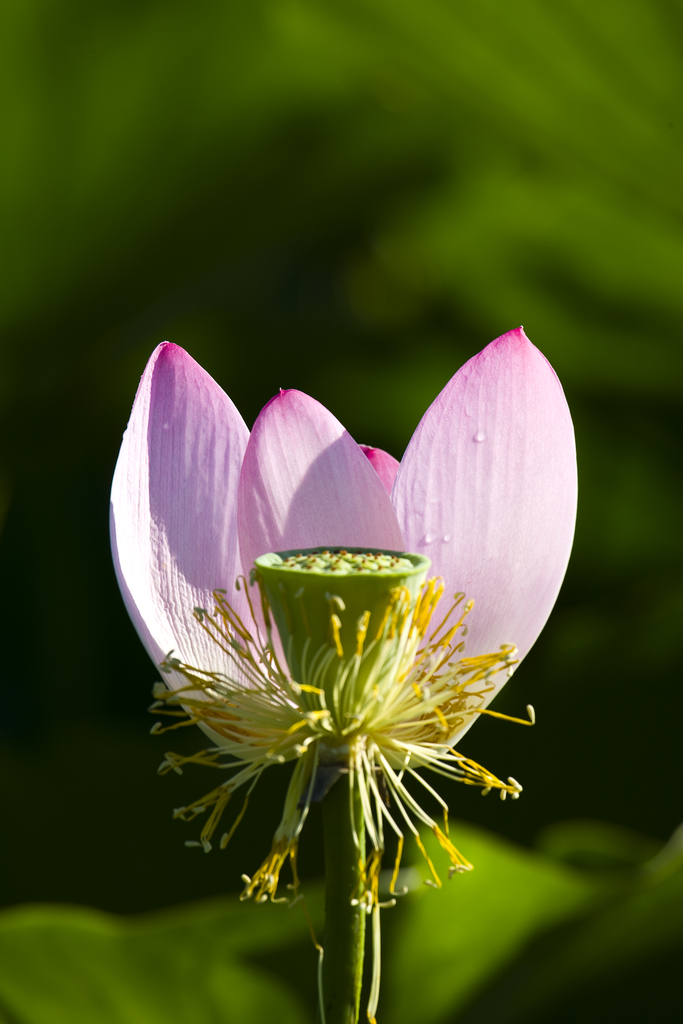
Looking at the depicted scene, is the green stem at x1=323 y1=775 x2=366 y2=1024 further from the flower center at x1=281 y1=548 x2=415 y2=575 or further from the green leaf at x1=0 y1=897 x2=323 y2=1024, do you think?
the green leaf at x1=0 y1=897 x2=323 y2=1024


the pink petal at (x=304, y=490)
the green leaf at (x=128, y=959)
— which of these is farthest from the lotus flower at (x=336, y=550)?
the green leaf at (x=128, y=959)

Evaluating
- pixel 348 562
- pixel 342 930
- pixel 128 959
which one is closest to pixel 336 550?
pixel 348 562

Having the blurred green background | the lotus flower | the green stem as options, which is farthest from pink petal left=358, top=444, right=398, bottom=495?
the blurred green background

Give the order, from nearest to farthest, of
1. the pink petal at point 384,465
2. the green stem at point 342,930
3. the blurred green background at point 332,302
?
1. the green stem at point 342,930
2. the pink petal at point 384,465
3. the blurred green background at point 332,302

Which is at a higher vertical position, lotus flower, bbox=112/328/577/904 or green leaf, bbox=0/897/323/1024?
lotus flower, bbox=112/328/577/904

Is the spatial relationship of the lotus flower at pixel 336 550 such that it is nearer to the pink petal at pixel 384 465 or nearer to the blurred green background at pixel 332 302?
the pink petal at pixel 384 465

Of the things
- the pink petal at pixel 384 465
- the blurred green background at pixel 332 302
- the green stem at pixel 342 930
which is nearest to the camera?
the green stem at pixel 342 930
